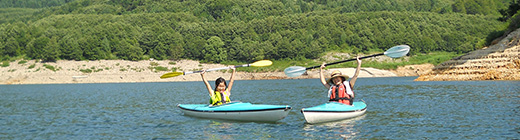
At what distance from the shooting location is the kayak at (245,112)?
23.0m

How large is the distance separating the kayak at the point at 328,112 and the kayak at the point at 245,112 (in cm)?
106

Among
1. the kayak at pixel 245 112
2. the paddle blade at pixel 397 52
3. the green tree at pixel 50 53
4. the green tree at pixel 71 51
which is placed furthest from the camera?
the green tree at pixel 71 51

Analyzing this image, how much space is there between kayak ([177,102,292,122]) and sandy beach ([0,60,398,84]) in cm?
9001

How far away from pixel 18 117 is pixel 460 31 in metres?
155

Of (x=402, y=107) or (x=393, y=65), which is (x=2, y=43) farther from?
(x=402, y=107)

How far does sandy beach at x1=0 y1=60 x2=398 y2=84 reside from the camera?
117 m

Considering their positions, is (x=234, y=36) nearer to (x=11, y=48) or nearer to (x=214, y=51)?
(x=214, y=51)

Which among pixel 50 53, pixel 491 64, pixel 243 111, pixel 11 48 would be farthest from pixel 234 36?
pixel 243 111

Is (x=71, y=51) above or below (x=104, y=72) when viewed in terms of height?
above

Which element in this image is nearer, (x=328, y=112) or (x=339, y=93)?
(x=328, y=112)

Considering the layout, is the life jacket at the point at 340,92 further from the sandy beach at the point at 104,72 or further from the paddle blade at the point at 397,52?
the sandy beach at the point at 104,72

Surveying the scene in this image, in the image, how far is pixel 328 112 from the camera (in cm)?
2239

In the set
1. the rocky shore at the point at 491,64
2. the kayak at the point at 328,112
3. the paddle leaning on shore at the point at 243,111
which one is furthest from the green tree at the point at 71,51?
the kayak at the point at 328,112

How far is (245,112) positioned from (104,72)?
341 feet
